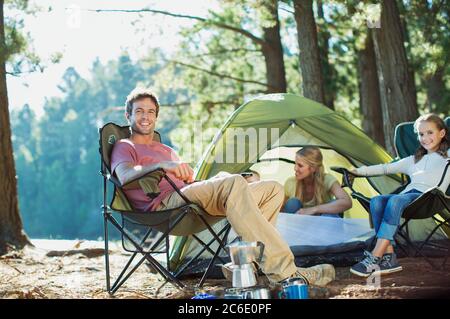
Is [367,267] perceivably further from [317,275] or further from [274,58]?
[274,58]

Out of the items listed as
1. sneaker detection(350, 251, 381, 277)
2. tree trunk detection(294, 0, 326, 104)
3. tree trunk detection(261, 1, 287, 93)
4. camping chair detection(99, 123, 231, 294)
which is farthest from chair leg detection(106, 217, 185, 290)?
tree trunk detection(261, 1, 287, 93)

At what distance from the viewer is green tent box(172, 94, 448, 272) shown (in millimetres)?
4559

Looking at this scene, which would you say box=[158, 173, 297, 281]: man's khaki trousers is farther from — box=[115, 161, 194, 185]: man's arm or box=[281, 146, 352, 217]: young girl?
box=[281, 146, 352, 217]: young girl

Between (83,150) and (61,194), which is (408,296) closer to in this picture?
(61,194)

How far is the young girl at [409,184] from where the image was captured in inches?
145

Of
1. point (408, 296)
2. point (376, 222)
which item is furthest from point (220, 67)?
point (408, 296)

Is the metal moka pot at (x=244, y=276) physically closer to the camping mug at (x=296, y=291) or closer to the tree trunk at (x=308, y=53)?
the camping mug at (x=296, y=291)

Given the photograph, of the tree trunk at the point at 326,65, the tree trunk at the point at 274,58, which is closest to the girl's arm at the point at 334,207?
the tree trunk at the point at 326,65

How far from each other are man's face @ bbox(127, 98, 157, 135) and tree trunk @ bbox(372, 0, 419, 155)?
10.5 ft

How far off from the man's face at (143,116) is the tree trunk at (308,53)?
404cm

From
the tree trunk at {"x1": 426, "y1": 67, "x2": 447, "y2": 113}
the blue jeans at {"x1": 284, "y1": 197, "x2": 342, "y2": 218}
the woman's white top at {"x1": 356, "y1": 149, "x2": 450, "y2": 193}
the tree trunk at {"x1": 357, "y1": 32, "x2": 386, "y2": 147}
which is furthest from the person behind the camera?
the tree trunk at {"x1": 426, "y1": 67, "x2": 447, "y2": 113}

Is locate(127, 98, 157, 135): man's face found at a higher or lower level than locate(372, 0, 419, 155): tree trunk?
lower

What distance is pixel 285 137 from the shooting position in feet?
16.2

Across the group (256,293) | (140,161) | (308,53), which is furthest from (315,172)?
(308,53)
